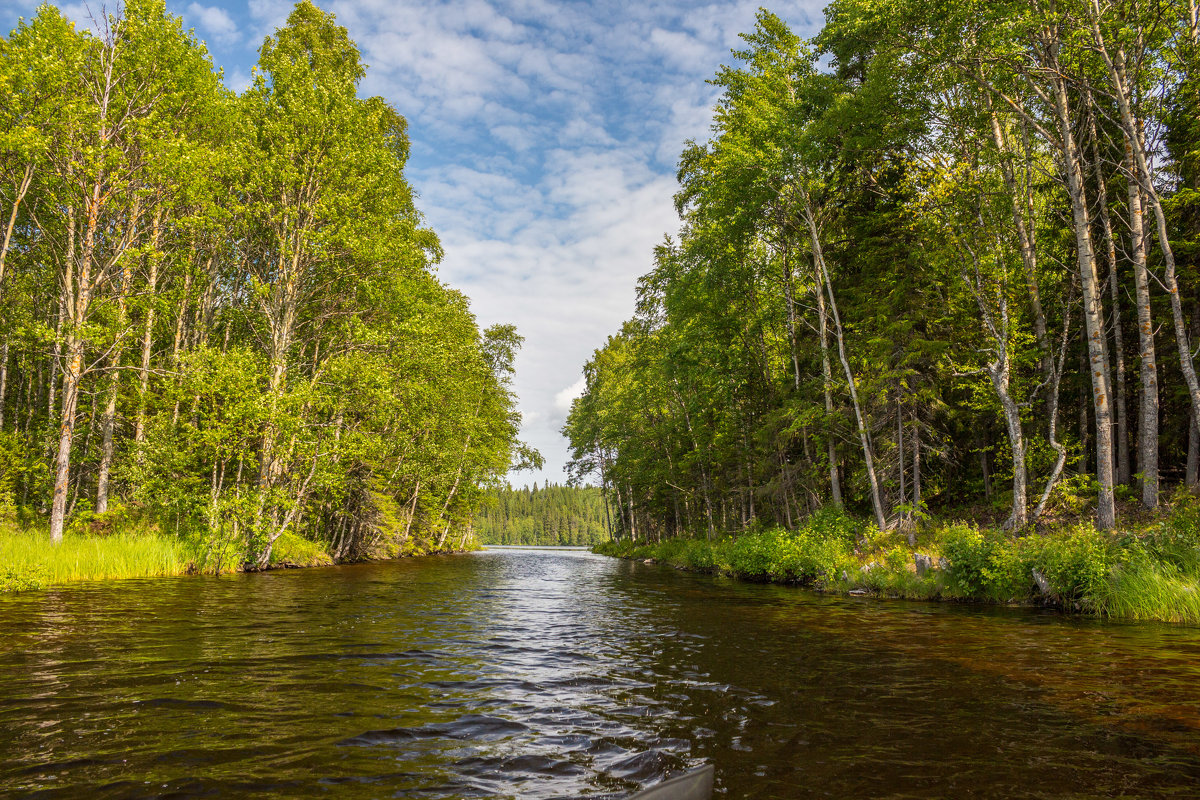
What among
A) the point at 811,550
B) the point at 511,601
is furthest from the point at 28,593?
the point at 811,550

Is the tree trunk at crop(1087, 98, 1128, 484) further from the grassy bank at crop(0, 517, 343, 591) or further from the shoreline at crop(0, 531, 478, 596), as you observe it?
the grassy bank at crop(0, 517, 343, 591)

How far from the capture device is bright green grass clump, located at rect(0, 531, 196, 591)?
1315cm

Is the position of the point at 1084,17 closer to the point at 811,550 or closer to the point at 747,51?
the point at 747,51

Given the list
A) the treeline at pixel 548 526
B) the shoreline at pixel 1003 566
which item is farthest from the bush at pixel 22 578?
the treeline at pixel 548 526

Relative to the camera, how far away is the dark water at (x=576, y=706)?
13.4ft

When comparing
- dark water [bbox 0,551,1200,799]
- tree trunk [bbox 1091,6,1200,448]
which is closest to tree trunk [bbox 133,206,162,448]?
dark water [bbox 0,551,1200,799]

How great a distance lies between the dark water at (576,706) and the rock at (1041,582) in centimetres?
220

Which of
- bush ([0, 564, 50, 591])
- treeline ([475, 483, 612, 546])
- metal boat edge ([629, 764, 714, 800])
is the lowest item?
treeline ([475, 483, 612, 546])

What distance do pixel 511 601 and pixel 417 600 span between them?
95.0 inches

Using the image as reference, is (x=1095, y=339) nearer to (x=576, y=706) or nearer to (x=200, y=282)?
(x=576, y=706)

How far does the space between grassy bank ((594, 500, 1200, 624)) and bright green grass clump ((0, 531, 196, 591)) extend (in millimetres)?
19903

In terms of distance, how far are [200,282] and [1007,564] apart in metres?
30.3

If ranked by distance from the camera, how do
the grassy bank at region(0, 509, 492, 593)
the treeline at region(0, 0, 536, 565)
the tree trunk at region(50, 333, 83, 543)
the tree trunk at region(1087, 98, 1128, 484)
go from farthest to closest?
1. the treeline at region(0, 0, 536, 565)
2. the tree trunk at region(1087, 98, 1128, 484)
3. the tree trunk at region(50, 333, 83, 543)
4. the grassy bank at region(0, 509, 492, 593)

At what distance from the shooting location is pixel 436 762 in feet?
14.3
